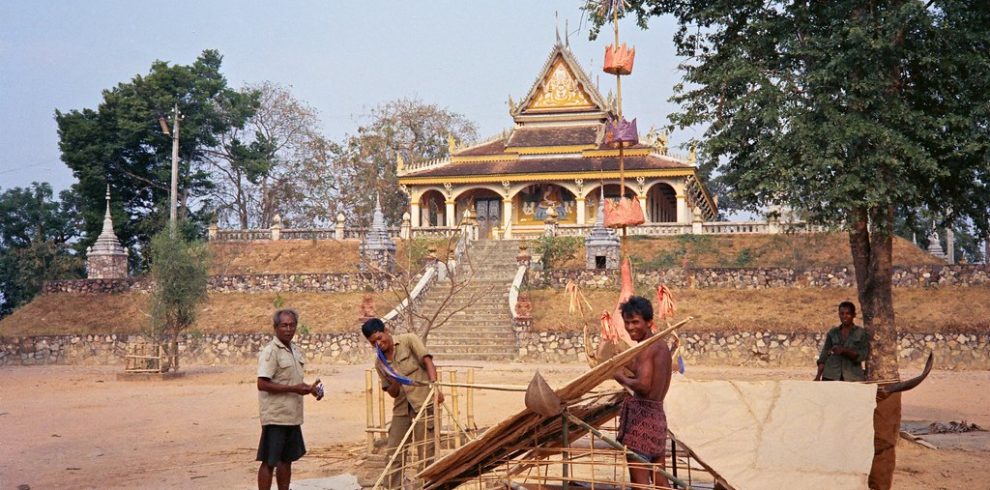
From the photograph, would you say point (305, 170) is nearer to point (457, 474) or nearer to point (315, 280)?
point (315, 280)

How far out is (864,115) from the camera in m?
10.5

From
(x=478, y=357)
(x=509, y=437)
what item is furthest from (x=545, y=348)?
(x=509, y=437)

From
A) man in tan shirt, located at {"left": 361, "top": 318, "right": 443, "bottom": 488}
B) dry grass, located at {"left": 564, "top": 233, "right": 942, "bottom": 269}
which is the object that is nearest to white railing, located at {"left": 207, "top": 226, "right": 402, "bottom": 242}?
dry grass, located at {"left": 564, "top": 233, "right": 942, "bottom": 269}

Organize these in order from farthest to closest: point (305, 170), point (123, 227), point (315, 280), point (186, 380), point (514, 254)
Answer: point (305, 170)
point (123, 227)
point (514, 254)
point (315, 280)
point (186, 380)

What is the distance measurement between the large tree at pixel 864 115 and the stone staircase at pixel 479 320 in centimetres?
1024

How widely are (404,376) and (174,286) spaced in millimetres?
15364

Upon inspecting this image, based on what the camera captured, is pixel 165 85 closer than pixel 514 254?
No

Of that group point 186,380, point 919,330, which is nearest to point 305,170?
point 186,380

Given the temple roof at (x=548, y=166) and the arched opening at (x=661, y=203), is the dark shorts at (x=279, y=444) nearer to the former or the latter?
the temple roof at (x=548, y=166)

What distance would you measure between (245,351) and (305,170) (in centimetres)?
2171

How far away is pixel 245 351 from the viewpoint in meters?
24.7

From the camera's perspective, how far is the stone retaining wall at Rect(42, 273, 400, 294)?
2848 cm

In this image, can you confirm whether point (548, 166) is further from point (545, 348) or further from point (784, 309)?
point (545, 348)

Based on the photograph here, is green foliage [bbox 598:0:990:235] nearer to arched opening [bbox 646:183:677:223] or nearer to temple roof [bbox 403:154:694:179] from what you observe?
temple roof [bbox 403:154:694:179]
